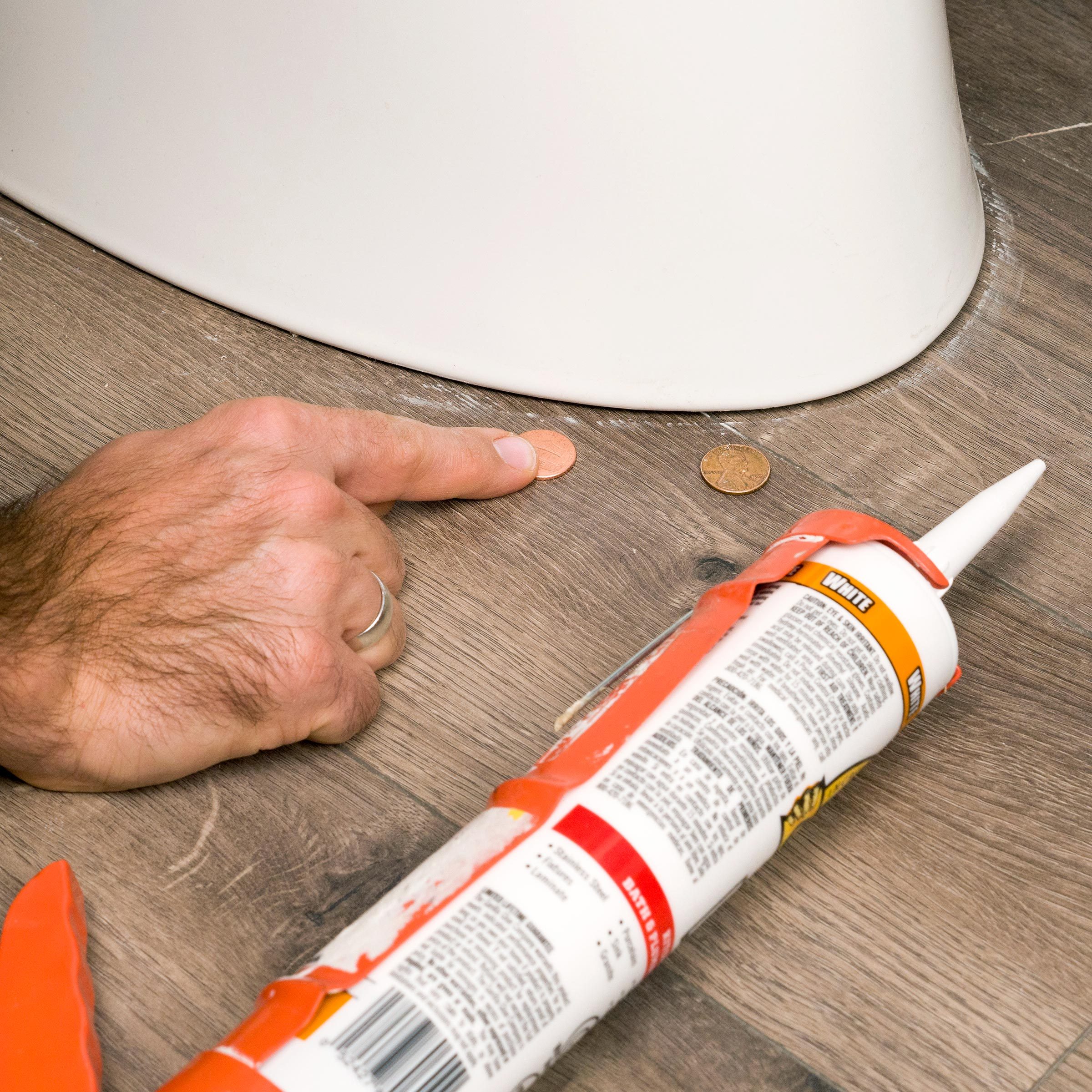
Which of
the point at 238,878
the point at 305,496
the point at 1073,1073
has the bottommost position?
the point at 1073,1073

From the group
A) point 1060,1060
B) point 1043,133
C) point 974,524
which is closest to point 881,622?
point 974,524

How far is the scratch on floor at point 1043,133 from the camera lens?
37.1 inches

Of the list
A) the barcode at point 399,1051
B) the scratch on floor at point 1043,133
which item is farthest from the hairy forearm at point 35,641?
the scratch on floor at point 1043,133

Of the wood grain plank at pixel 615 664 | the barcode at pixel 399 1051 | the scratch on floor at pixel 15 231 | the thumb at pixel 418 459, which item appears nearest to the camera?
the barcode at pixel 399 1051

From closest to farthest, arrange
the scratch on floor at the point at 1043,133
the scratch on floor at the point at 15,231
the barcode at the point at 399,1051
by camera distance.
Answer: the barcode at the point at 399,1051 → the scratch on floor at the point at 15,231 → the scratch on floor at the point at 1043,133

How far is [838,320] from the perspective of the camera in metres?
0.71

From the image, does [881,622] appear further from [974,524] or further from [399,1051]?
[399,1051]

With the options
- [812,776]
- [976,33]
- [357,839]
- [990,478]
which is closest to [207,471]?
[357,839]

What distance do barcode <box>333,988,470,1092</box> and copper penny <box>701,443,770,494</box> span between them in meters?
0.39

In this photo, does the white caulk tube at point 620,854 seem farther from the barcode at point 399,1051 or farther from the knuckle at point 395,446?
the knuckle at point 395,446

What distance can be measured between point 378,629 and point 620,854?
204mm

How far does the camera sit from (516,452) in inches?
27.0

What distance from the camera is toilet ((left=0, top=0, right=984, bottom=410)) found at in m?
0.63

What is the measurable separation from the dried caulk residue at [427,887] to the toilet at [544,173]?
0.33m
